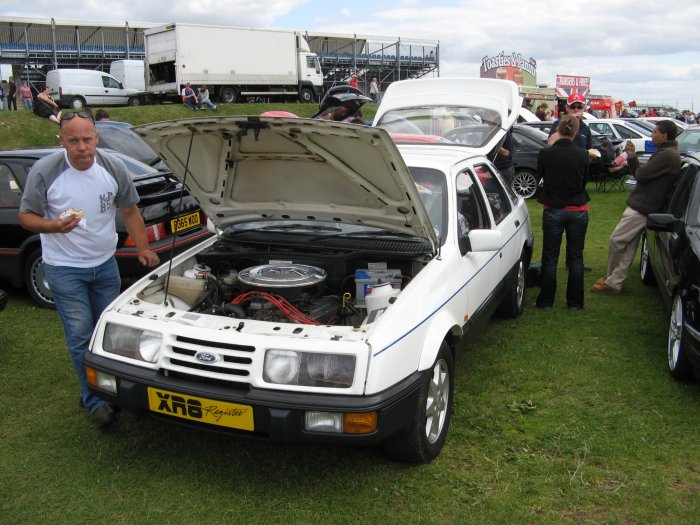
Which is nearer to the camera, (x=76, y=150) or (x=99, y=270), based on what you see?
(x=76, y=150)

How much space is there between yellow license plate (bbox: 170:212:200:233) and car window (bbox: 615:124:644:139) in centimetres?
1450

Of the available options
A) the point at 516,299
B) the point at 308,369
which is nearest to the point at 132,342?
the point at 308,369

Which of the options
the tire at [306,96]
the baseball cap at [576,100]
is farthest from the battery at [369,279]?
the tire at [306,96]

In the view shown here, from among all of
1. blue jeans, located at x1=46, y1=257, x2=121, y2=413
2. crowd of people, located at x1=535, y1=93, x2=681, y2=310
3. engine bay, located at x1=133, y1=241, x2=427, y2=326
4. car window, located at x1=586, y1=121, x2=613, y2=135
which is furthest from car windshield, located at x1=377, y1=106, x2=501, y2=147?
car window, located at x1=586, y1=121, x2=613, y2=135

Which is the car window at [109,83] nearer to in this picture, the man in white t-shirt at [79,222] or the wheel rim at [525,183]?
the wheel rim at [525,183]

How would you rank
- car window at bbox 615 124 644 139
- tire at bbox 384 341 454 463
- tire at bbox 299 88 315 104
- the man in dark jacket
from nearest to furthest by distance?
tire at bbox 384 341 454 463
the man in dark jacket
car window at bbox 615 124 644 139
tire at bbox 299 88 315 104

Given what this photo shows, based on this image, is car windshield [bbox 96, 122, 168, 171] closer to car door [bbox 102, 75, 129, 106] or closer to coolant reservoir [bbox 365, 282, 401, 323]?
coolant reservoir [bbox 365, 282, 401, 323]

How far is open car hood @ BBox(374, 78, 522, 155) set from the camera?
637cm

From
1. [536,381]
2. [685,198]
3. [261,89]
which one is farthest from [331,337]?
[261,89]

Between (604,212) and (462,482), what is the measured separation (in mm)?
9203

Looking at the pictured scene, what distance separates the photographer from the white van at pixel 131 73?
1133 inches

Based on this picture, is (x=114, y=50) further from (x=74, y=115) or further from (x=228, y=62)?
(x=74, y=115)

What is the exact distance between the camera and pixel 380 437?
2.82 metres

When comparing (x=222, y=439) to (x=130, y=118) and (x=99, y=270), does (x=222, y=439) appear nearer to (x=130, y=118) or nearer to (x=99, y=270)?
(x=99, y=270)
